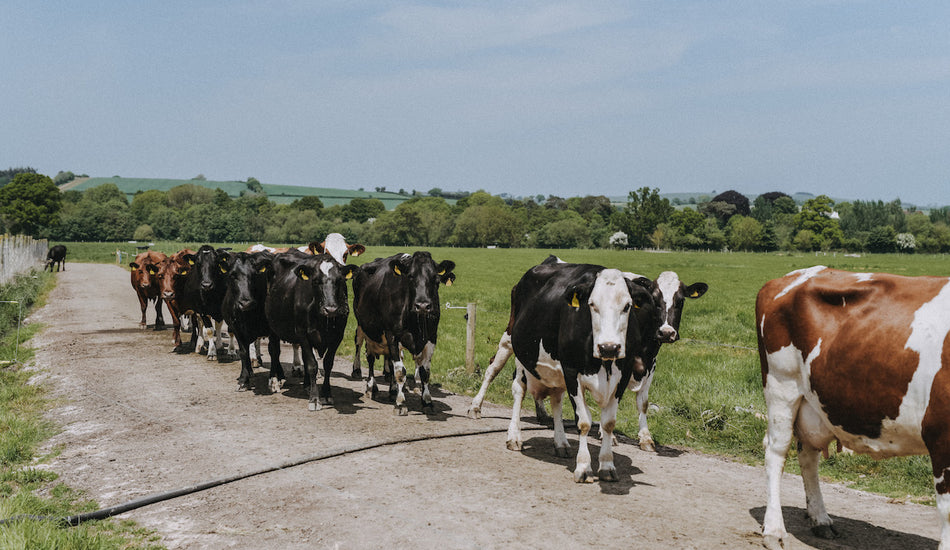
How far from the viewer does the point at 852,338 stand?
535cm

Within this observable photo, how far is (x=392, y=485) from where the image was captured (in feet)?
23.0

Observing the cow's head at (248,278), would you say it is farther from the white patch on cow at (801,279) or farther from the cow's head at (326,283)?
the white patch on cow at (801,279)

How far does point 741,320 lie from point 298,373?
15312 millimetres

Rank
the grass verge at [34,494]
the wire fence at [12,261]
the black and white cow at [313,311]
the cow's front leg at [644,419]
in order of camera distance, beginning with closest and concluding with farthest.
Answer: the grass verge at [34,494]
the cow's front leg at [644,419]
the black and white cow at [313,311]
the wire fence at [12,261]

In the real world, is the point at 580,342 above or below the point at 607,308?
below

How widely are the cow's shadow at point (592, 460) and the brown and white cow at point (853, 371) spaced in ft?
5.67

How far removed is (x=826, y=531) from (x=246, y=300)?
952 cm

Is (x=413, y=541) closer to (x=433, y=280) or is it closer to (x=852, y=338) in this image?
(x=852, y=338)

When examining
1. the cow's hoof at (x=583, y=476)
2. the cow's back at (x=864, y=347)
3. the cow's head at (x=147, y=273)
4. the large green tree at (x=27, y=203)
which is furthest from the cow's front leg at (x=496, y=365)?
the large green tree at (x=27, y=203)

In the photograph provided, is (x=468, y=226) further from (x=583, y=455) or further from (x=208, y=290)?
(x=583, y=455)

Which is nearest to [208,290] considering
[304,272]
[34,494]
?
[304,272]

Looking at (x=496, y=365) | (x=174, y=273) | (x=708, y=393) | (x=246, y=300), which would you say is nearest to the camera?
(x=496, y=365)

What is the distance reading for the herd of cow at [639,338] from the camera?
509 centimetres

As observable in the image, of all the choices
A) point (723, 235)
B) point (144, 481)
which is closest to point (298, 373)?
point (144, 481)
